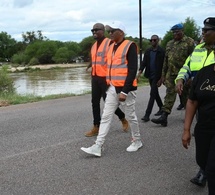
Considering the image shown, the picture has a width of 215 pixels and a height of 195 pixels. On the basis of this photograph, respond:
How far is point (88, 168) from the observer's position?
4594 millimetres

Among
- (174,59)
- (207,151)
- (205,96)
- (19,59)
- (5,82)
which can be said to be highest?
(174,59)

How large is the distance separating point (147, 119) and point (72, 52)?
90.0m

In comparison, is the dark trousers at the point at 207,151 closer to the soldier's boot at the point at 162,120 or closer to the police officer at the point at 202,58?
the police officer at the point at 202,58

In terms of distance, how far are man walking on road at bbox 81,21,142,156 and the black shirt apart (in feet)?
5.74

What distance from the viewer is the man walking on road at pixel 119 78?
16.3ft

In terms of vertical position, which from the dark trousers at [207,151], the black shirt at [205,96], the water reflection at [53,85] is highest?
the black shirt at [205,96]

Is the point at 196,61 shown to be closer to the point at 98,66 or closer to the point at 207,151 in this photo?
the point at 207,151

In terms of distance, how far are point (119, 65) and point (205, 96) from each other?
2081 mm

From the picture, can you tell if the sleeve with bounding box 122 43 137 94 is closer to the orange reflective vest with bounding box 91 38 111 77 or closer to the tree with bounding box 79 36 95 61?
the orange reflective vest with bounding box 91 38 111 77

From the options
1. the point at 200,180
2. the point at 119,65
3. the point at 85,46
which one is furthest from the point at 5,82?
the point at 85,46

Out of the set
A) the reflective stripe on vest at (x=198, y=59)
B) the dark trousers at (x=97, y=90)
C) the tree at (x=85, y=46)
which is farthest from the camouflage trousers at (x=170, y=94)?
the tree at (x=85, y=46)

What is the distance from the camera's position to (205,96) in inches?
122

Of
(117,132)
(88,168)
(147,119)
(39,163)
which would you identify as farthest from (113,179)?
(147,119)

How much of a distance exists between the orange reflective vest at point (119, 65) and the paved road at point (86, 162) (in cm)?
103
